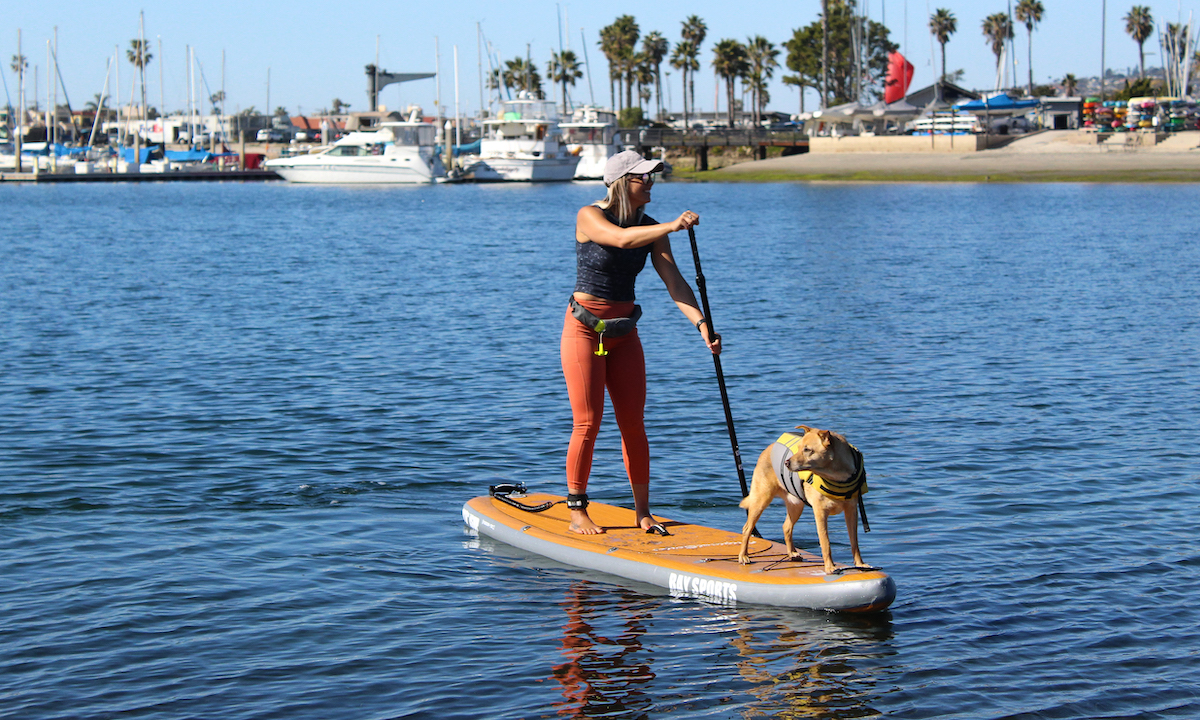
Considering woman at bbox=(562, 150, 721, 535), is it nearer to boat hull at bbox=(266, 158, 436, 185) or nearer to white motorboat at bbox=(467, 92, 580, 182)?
boat hull at bbox=(266, 158, 436, 185)

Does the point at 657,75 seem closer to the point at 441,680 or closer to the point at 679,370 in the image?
the point at 679,370

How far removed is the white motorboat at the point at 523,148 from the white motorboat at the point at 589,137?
142cm

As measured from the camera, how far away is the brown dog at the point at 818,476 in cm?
621

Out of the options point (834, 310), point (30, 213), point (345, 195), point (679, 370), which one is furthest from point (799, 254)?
point (345, 195)

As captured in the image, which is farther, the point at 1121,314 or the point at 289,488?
the point at 1121,314

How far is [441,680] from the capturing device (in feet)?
20.1

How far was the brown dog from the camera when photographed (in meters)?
6.21

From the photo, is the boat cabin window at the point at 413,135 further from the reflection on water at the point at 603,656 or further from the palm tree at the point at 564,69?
the reflection on water at the point at 603,656

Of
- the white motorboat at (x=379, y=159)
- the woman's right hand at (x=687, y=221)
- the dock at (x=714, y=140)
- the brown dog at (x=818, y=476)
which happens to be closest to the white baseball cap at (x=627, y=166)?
the woman's right hand at (x=687, y=221)

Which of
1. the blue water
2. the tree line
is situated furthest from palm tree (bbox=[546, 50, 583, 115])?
the blue water

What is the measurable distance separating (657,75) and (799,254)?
9132 cm

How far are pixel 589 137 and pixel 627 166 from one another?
3697 inches

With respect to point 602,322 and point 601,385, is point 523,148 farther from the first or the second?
point 602,322

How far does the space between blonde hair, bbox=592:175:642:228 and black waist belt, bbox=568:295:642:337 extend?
583 millimetres
